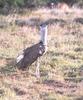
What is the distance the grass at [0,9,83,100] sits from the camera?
33.5 feet

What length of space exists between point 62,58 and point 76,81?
8.63 feet

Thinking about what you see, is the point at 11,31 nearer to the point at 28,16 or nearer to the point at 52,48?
the point at 52,48

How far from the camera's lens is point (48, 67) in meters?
12.9

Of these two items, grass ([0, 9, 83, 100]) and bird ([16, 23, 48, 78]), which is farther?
bird ([16, 23, 48, 78])

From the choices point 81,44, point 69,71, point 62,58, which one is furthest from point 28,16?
point 69,71

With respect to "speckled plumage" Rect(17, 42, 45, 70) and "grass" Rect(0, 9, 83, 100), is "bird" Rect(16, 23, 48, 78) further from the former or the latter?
"grass" Rect(0, 9, 83, 100)

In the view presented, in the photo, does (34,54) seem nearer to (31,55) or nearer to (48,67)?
(31,55)

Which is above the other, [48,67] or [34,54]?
[34,54]

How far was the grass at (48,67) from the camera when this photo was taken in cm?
1020

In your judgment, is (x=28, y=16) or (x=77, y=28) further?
(x=28, y=16)

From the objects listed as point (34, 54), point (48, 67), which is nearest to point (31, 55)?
point (34, 54)

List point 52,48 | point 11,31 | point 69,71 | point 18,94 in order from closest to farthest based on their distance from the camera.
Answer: point 18,94
point 69,71
point 52,48
point 11,31

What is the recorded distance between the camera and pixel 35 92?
10312 millimetres

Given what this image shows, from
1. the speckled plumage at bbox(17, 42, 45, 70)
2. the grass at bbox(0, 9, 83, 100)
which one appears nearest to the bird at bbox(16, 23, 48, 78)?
the speckled plumage at bbox(17, 42, 45, 70)
